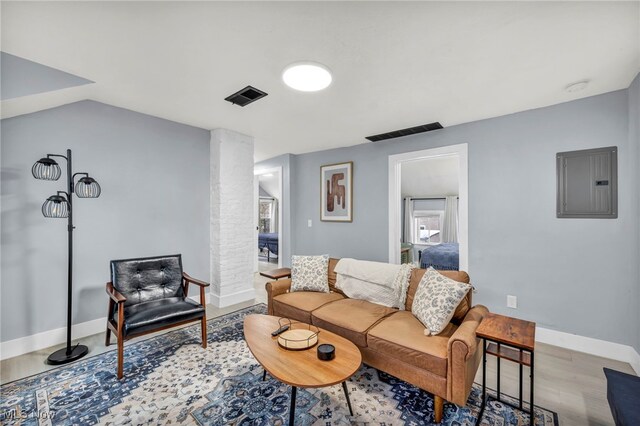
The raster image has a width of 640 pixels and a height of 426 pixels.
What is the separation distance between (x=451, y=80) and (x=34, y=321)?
436 cm

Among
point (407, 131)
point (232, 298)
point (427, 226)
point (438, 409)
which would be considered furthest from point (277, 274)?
point (427, 226)

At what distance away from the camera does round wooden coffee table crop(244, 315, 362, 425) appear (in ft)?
4.70

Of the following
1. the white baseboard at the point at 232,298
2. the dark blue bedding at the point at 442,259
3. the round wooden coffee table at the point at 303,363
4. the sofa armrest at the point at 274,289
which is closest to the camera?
the round wooden coffee table at the point at 303,363

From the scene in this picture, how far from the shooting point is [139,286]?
2.63m

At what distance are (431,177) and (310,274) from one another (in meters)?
4.38

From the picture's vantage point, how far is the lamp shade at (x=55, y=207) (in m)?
2.32

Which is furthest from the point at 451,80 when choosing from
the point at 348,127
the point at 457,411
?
the point at 457,411

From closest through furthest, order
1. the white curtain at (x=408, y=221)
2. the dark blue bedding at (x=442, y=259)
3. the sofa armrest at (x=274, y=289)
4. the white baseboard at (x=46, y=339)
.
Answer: the white baseboard at (x=46, y=339) → the sofa armrest at (x=274, y=289) → the dark blue bedding at (x=442, y=259) → the white curtain at (x=408, y=221)

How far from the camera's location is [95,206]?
9.35 feet

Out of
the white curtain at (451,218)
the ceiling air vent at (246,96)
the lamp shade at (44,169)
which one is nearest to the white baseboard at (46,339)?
the lamp shade at (44,169)

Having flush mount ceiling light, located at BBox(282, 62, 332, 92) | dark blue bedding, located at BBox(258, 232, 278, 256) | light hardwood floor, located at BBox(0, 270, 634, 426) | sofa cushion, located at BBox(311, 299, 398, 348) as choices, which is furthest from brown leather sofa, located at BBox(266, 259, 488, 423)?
dark blue bedding, located at BBox(258, 232, 278, 256)

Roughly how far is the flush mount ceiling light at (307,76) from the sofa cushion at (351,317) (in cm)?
201

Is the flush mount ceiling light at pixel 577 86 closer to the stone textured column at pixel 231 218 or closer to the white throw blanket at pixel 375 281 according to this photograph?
the white throw blanket at pixel 375 281

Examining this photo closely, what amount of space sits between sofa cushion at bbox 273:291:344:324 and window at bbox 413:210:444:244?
497cm
